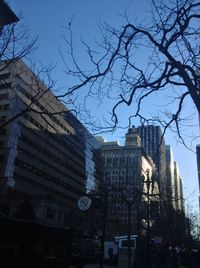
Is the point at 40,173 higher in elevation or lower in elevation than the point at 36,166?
lower

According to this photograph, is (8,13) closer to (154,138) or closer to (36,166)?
(154,138)

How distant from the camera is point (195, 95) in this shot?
29.2ft

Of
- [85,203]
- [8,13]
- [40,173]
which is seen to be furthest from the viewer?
[40,173]

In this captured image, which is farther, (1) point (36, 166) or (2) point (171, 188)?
(1) point (36, 166)

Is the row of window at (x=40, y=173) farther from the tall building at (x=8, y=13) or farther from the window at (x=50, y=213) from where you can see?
the tall building at (x=8, y=13)

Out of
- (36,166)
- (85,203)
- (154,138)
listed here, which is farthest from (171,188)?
(36,166)

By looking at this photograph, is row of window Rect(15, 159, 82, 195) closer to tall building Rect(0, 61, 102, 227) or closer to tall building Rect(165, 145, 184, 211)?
tall building Rect(0, 61, 102, 227)

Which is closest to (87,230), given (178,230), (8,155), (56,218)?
(56,218)

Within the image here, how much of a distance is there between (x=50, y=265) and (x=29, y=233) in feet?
5.49

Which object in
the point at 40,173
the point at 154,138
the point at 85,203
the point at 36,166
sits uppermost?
the point at 36,166

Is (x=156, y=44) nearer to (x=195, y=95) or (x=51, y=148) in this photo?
(x=195, y=95)

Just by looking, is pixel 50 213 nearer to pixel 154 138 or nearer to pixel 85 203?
pixel 85 203

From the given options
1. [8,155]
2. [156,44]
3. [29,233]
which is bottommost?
[29,233]

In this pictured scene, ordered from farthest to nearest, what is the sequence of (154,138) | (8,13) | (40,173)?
1. (40,173)
2. (154,138)
3. (8,13)
